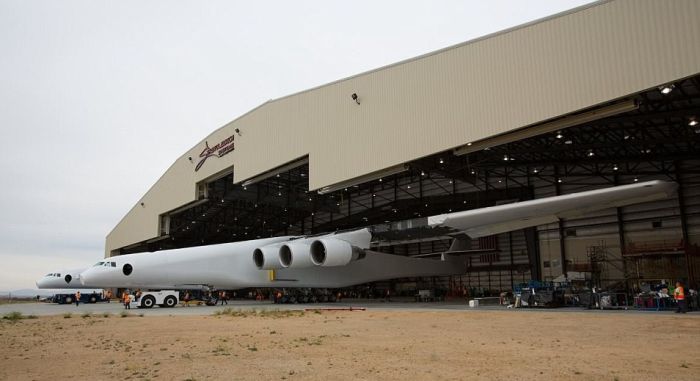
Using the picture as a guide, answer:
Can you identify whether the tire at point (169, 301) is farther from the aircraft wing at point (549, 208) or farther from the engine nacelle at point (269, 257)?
the aircraft wing at point (549, 208)

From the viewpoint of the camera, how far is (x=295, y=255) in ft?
73.0

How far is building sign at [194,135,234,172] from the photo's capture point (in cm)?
3054

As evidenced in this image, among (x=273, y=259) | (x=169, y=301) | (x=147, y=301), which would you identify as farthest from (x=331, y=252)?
(x=147, y=301)

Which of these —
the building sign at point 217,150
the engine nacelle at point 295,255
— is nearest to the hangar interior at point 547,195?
the building sign at point 217,150

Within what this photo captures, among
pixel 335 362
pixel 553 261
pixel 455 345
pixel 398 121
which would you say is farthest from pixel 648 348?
pixel 553 261

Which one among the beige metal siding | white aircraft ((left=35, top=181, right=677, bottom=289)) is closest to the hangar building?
the beige metal siding

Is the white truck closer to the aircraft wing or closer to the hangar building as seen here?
the hangar building

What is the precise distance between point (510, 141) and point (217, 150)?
784 inches

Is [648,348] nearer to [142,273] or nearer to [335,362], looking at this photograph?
[335,362]

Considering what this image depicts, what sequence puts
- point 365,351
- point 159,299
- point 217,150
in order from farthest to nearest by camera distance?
1. point 217,150
2. point 159,299
3. point 365,351

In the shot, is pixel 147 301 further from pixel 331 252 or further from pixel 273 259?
pixel 331 252

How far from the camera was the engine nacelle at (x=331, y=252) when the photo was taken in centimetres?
2195

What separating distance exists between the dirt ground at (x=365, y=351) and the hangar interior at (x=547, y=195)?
337 inches

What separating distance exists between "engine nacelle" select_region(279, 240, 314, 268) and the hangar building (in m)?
2.93
